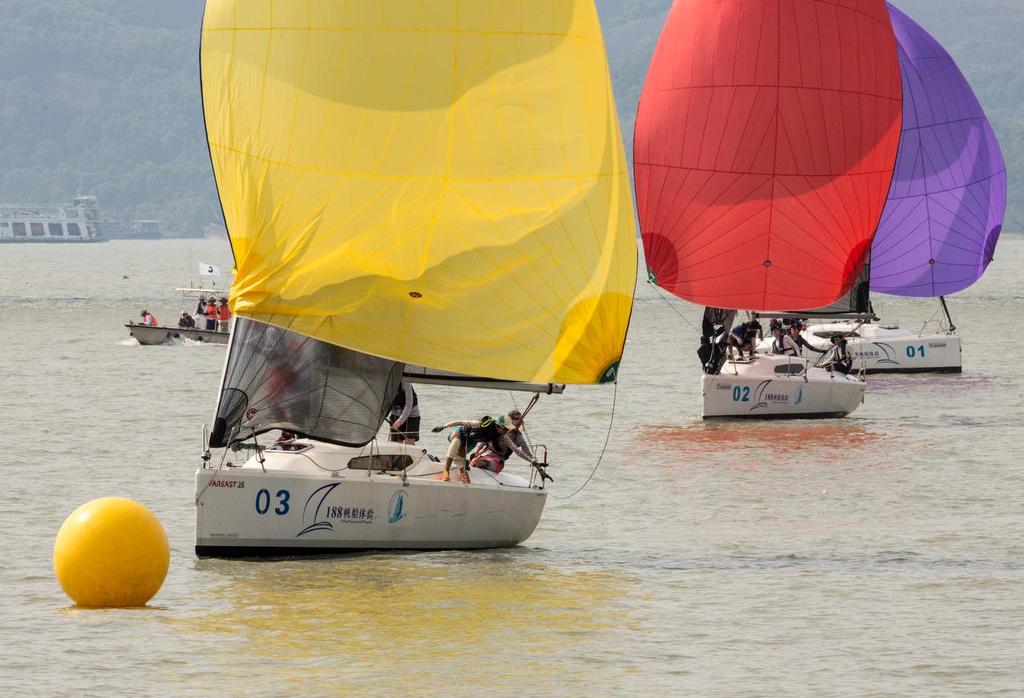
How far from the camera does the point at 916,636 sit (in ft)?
61.6

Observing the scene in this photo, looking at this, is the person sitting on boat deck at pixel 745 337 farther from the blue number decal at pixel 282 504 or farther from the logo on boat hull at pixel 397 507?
the blue number decal at pixel 282 504

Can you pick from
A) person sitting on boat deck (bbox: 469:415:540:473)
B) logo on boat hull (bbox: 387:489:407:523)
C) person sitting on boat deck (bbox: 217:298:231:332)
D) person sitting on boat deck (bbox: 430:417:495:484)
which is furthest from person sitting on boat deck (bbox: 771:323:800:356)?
person sitting on boat deck (bbox: 217:298:231:332)

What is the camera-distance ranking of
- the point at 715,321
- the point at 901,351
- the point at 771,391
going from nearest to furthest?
the point at 771,391, the point at 715,321, the point at 901,351

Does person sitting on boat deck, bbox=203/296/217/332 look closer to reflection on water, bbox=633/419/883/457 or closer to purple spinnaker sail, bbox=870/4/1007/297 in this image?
purple spinnaker sail, bbox=870/4/1007/297

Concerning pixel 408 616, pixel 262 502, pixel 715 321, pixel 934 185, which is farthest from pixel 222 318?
pixel 408 616

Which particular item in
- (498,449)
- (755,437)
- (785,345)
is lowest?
(755,437)

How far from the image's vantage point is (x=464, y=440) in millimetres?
22109

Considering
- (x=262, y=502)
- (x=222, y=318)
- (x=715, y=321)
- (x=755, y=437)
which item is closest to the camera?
(x=262, y=502)

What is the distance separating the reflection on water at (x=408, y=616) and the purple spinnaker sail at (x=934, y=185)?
28.4m

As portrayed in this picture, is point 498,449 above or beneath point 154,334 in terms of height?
beneath

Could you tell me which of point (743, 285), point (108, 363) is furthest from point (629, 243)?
point (108, 363)

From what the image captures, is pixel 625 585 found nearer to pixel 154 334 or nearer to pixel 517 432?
pixel 517 432

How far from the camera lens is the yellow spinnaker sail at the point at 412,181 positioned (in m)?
21.8

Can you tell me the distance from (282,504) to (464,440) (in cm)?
251
